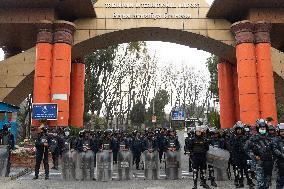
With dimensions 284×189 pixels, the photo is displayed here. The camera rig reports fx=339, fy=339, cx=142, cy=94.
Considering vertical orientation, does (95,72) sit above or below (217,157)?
above

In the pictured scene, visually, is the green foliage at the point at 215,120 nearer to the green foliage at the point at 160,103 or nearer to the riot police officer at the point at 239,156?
the green foliage at the point at 160,103

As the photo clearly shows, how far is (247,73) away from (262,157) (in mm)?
10692

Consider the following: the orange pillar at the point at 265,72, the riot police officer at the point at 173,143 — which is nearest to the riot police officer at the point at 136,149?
the riot police officer at the point at 173,143

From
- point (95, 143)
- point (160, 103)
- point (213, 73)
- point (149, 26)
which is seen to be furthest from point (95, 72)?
point (160, 103)

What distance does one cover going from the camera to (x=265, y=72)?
59.2 ft

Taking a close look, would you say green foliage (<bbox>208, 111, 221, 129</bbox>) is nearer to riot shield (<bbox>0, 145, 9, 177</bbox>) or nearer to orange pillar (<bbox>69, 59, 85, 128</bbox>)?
orange pillar (<bbox>69, 59, 85, 128</bbox>)

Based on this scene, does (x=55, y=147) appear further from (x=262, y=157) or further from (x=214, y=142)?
(x=262, y=157)

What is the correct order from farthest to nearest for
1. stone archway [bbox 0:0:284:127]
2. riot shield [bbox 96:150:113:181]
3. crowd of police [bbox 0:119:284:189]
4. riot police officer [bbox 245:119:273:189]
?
stone archway [bbox 0:0:284:127] → riot shield [bbox 96:150:113:181] → crowd of police [bbox 0:119:284:189] → riot police officer [bbox 245:119:273:189]

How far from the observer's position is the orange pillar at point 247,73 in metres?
17.7

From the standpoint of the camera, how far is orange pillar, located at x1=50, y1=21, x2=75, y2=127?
59.0 ft

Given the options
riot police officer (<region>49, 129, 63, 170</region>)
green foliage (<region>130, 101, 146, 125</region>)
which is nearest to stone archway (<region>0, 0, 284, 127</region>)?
riot police officer (<region>49, 129, 63, 170</region>)

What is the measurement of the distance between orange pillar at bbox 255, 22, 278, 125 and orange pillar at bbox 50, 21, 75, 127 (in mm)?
10300

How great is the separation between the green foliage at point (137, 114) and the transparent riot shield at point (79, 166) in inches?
1508

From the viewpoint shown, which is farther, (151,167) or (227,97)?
(227,97)
